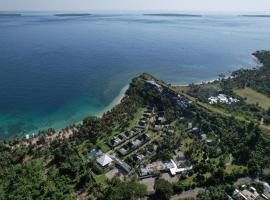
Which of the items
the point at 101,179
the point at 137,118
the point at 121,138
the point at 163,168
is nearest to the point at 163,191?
the point at 163,168

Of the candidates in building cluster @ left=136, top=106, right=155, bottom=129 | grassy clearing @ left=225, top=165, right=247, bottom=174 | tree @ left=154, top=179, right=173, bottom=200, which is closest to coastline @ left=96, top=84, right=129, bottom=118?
building cluster @ left=136, top=106, right=155, bottom=129

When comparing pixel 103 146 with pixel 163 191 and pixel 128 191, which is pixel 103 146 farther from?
pixel 163 191

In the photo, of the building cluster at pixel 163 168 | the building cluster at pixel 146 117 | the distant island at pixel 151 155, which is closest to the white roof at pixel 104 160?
the distant island at pixel 151 155

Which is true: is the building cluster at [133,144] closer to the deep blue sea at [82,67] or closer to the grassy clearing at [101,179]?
the grassy clearing at [101,179]

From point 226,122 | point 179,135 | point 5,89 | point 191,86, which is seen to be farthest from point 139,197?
point 5,89

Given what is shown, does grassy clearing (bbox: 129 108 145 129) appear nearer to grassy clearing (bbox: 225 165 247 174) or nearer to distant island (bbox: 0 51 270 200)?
distant island (bbox: 0 51 270 200)

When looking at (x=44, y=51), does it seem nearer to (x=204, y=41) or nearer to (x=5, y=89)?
(x=5, y=89)
